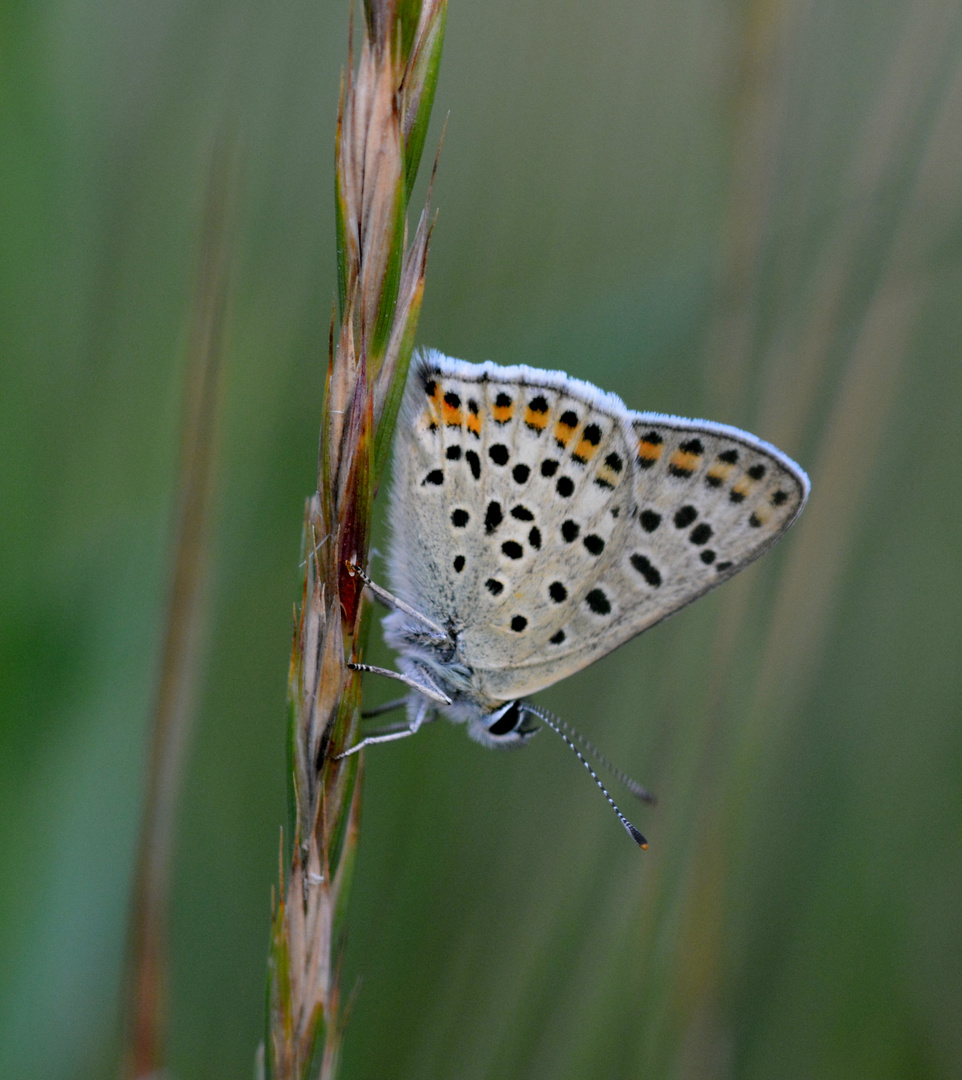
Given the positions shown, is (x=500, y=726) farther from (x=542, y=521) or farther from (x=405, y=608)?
(x=542, y=521)

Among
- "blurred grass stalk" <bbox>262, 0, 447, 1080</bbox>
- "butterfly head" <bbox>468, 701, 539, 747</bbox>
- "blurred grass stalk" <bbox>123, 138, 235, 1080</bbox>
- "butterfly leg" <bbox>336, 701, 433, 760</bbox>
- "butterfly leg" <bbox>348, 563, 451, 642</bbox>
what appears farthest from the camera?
"butterfly head" <bbox>468, 701, 539, 747</bbox>

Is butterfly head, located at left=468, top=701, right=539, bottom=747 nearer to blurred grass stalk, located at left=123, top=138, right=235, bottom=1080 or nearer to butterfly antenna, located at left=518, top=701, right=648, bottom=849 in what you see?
butterfly antenna, located at left=518, top=701, right=648, bottom=849

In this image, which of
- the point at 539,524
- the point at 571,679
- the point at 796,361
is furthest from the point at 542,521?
the point at 571,679

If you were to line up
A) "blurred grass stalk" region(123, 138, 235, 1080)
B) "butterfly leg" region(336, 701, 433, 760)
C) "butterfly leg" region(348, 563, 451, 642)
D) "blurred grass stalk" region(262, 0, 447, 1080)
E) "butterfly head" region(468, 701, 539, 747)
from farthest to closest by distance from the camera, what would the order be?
"butterfly head" region(468, 701, 539, 747), "butterfly leg" region(348, 563, 451, 642), "butterfly leg" region(336, 701, 433, 760), "blurred grass stalk" region(123, 138, 235, 1080), "blurred grass stalk" region(262, 0, 447, 1080)

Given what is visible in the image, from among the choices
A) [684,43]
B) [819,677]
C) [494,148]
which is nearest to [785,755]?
[819,677]

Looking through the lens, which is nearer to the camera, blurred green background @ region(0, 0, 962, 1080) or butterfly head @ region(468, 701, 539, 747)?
blurred green background @ region(0, 0, 962, 1080)

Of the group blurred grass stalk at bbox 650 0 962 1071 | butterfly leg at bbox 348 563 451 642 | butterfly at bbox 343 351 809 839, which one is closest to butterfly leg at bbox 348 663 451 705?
butterfly at bbox 343 351 809 839
